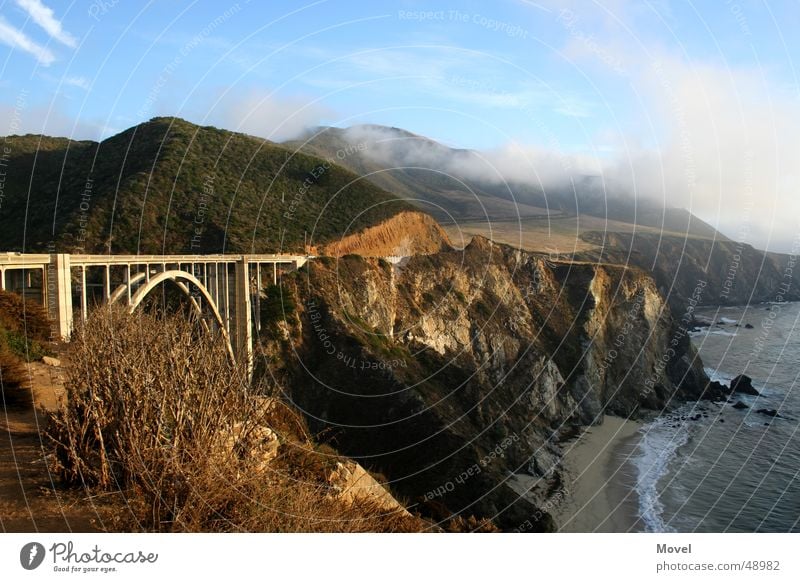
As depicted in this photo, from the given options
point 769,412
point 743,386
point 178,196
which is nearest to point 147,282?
point 178,196

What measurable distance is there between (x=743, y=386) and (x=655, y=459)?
23.8 metres

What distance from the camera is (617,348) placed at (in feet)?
199

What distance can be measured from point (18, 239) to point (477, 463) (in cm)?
4053

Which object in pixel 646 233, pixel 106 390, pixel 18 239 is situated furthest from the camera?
pixel 646 233

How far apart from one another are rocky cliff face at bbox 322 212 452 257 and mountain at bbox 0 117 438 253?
0.99 meters

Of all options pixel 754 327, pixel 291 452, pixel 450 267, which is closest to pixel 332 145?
pixel 450 267

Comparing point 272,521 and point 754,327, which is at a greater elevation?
point 272,521

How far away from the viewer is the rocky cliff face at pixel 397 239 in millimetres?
53688

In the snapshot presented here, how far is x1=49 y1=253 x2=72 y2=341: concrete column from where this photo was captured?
52.1ft

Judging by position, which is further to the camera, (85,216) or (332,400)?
(85,216)

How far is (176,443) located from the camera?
24.8ft

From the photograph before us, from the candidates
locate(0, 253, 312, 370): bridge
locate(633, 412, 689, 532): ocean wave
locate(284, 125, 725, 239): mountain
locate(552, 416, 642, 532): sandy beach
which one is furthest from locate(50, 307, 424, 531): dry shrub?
locate(284, 125, 725, 239): mountain

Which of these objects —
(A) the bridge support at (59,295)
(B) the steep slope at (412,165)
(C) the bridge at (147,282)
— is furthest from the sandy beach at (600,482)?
(B) the steep slope at (412,165)
